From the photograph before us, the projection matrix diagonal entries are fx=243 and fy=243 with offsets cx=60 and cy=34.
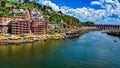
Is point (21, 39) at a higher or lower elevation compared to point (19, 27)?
lower

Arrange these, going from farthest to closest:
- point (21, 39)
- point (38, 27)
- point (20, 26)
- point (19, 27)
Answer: point (38, 27) → point (20, 26) → point (19, 27) → point (21, 39)

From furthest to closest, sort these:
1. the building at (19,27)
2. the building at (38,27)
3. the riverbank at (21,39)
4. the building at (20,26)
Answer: the building at (38,27)
the building at (20,26)
the building at (19,27)
the riverbank at (21,39)

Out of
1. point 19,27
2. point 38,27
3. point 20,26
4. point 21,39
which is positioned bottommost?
point 21,39

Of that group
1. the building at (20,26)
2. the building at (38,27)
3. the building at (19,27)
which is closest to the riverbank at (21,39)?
the building at (38,27)

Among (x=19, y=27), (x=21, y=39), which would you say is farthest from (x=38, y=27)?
(x=21, y=39)

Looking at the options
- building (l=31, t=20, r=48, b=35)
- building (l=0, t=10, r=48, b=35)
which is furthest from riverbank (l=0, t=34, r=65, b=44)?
building (l=0, t=10, r=48, b=35)

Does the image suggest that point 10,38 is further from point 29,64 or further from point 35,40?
point 29,64

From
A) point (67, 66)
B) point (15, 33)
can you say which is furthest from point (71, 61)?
point (15, 33)

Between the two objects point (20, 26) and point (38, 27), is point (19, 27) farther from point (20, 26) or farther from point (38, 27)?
point (38, 27)

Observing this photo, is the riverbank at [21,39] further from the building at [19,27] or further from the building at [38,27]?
the building at [19,27]

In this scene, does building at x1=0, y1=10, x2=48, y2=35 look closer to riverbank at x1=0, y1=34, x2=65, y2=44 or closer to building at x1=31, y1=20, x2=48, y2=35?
building at x1=31, y1=20, x2=48, y2=35

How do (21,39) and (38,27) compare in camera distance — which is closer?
(21,39)

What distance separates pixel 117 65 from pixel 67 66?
17.2 meters

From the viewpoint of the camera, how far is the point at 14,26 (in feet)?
477
